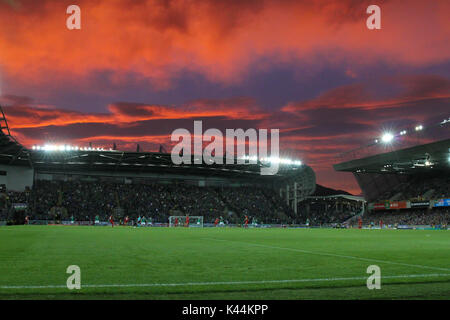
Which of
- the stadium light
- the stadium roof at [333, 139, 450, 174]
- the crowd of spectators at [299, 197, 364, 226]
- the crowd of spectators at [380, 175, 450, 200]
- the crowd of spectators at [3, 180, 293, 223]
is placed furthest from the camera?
the crowd of spectators at [299, 197, 364, 226]

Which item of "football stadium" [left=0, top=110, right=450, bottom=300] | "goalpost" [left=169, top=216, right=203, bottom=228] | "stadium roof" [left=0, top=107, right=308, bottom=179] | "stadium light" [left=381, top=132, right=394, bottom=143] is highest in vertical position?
"stadium light" [left=381, top=132, right=394, bottom=143]

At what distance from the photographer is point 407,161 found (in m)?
69.8

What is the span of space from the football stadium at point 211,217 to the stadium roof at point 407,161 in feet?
0.65

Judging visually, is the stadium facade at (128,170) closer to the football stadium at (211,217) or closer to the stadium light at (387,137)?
the football stadium at (211,217)

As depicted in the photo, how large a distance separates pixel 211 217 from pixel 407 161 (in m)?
34.0

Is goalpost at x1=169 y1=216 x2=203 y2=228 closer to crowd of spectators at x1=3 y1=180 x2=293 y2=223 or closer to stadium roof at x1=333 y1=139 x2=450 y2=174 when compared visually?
crowd of spectators at x1=3 y1=180 x2=293 y2=223

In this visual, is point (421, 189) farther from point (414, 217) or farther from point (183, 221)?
point (183, 221)

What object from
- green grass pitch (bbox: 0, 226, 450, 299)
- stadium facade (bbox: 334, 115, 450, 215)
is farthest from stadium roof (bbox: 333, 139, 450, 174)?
green grass pitch (bbox: 0, 226, 450, 299)

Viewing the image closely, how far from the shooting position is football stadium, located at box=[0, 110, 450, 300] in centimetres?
834

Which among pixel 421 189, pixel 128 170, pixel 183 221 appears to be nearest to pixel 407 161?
pixel 421 189

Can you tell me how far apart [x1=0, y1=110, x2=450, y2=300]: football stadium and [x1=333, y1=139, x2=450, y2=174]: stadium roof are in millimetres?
199

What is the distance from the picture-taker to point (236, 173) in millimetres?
84750

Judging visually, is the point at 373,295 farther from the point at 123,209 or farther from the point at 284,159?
the point at 284,159

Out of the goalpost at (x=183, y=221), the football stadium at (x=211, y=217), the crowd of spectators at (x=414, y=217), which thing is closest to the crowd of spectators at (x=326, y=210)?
the football stadium at (x=211, y=217)
